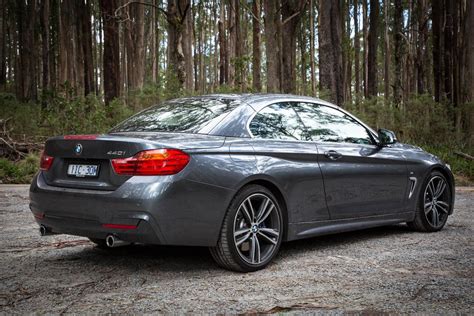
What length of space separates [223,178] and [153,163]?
1.88ft

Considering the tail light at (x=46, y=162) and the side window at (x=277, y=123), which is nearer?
the tail light at (x=46, y=162)

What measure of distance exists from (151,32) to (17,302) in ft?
148

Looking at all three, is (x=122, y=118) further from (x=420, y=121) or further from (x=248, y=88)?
(x=420, y=121)

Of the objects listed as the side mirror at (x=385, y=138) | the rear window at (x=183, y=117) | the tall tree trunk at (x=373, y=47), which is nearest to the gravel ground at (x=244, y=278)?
the side mirror at (x=385, y=138)

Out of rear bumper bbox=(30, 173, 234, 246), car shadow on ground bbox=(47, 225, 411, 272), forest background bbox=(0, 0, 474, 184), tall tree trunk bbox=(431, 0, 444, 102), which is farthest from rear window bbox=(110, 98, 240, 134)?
tall tree trunk bbox=(431, 0, 444, 102)

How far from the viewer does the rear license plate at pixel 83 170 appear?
14.6 feet

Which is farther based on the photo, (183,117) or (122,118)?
(122,118)

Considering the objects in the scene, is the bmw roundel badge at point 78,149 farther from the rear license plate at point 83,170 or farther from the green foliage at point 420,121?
the green foliage at point 420,121

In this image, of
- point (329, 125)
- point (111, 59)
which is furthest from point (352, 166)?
point (111, 59)

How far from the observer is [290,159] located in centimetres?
505

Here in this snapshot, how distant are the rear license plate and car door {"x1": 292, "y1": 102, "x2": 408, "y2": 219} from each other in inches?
81.4

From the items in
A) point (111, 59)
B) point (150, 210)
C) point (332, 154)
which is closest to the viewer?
point (150, 210)

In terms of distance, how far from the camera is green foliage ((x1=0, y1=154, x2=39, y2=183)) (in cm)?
1240

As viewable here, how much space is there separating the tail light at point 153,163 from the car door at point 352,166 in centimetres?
164
